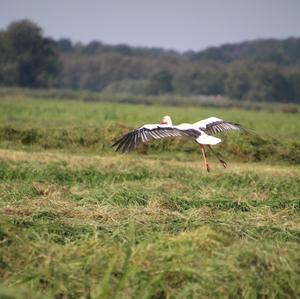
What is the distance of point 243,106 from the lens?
183 feet

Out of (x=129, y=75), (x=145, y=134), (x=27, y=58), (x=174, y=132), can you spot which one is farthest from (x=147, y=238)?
(x=129, y=75)

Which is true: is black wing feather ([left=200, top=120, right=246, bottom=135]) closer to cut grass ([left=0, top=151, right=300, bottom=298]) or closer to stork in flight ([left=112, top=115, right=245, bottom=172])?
stork in flight ([left=112, top=115, right=245, bottom=172])

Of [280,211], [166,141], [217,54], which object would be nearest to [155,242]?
[280,211]

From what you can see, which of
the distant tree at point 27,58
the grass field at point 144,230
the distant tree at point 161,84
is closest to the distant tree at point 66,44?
the distant tree at point 161,84

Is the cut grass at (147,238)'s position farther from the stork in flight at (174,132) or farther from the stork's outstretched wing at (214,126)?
the stork's outstretched wing at (214,126)

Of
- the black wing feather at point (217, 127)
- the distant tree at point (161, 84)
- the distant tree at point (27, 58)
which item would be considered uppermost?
the black wing feather at point (217, 127)

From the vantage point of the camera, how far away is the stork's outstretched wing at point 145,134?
373 inches

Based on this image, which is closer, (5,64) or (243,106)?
(243,106)

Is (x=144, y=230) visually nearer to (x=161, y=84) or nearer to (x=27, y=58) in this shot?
(x=27, y=58)

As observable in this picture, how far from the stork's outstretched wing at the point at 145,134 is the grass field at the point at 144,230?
65 cm

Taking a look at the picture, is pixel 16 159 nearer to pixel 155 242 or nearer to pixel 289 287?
pixel 155 242

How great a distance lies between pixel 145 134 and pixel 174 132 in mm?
580

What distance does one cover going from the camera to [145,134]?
984 centimetres

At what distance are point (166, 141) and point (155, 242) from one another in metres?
12.2
